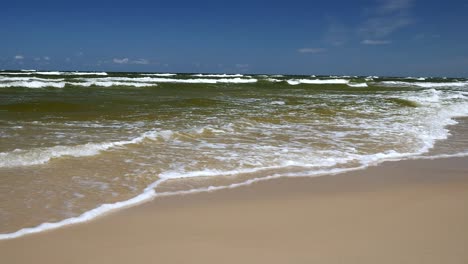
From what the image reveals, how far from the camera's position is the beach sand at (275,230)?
3078 millimetres

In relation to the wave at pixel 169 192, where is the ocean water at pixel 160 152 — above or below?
above

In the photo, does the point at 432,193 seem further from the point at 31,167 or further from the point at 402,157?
the point at 31,167

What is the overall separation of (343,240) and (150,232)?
1.66 metres

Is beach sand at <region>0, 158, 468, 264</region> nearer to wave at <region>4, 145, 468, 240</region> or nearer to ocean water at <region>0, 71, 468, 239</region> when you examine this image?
wave at <region>4, 145, 468, 240</region>

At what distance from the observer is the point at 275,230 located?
361 cm

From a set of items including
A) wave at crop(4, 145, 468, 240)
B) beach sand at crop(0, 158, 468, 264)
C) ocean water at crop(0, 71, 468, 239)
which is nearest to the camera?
beach sand at crop(0, 158, 468, 264)

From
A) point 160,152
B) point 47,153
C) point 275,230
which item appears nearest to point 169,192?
point 275,230

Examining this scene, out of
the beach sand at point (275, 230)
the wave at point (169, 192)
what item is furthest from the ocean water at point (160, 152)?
the beach sand at point (275, 230)

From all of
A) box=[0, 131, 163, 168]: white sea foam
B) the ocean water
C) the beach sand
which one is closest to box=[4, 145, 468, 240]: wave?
the ocean water

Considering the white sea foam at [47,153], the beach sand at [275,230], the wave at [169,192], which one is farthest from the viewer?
the white sea foam at [47,153]

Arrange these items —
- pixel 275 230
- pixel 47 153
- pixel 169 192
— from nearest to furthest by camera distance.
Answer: pixel 275 230 < pixel 169 192 < pixel 47 153

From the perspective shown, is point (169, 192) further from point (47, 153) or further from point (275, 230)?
point (47, 153)

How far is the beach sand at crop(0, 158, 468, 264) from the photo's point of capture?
3078 mm

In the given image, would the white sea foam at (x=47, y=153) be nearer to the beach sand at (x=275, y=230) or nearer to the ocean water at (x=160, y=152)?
A: the ocean water at (x=160, y=152)
